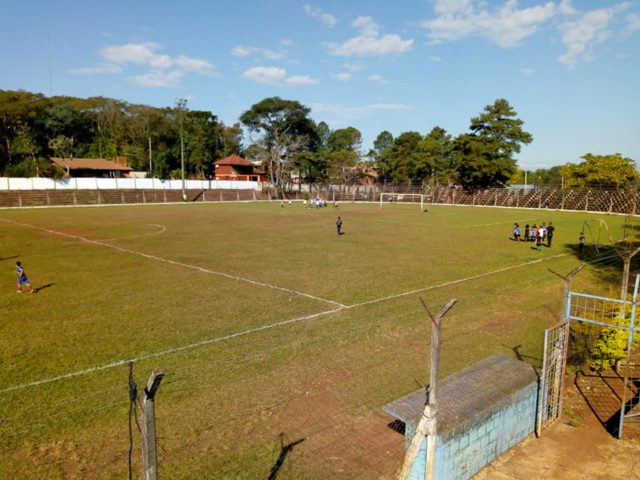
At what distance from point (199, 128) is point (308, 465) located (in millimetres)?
90025

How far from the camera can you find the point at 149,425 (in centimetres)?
364

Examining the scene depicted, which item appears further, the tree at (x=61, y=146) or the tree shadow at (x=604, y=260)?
the tree at (x=61, y=146)

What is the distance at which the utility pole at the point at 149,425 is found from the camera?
351 centimetres

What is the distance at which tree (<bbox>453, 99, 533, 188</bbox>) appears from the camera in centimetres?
6912

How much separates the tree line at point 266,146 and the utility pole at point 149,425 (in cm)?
7182

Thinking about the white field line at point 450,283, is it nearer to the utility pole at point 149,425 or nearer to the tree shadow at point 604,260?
the tree shadow at point 604,260

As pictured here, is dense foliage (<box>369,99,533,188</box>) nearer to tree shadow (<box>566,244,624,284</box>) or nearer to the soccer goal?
the soccer goal

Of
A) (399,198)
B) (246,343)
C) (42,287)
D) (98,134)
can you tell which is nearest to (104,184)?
(98,134)

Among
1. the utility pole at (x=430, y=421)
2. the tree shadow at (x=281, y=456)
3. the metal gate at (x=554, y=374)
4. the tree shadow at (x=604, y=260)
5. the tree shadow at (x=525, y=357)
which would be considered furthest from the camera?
the tree shadow at (x=604, y=260)

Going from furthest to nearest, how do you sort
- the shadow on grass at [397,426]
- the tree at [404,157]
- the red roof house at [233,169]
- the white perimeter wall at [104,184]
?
the red roof house at [233,169]
the tree at [404,157]
the white perimeter wall at [104,184]
the shadow on grass at [397,426]

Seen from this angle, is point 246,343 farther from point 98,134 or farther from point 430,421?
point 98,134

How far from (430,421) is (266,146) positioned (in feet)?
295

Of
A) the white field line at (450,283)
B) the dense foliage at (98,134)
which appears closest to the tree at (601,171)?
the white field line at (450,283)

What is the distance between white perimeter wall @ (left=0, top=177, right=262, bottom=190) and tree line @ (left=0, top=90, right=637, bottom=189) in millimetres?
6821
